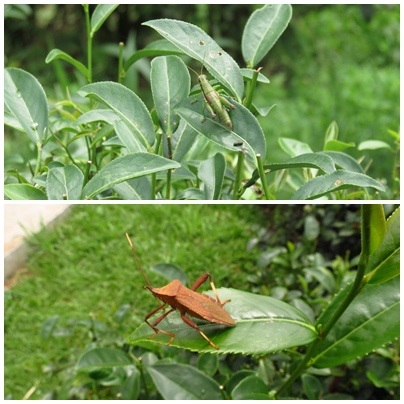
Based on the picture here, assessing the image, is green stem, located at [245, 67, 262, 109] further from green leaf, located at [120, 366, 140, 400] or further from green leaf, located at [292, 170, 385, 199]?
green leaf, located at [120, 366, 140, 400]

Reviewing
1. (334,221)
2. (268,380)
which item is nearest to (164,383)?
(268,380)

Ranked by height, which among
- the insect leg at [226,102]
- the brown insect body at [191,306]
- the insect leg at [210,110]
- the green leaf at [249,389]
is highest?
the insect leg at [226,102]

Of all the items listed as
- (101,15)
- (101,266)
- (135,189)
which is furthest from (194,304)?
(101,266)

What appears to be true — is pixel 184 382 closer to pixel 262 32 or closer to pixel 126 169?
pixel 126 169

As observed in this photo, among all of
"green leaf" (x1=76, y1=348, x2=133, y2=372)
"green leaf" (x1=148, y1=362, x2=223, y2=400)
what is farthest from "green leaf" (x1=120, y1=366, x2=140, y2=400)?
"green leaf" (x1=148, y1=362, x2=223, y2=400)

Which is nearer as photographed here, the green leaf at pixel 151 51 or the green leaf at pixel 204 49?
the green leaf at pixel 204 49

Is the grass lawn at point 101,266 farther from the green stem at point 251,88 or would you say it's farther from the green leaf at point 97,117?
the green stem at point 251,88

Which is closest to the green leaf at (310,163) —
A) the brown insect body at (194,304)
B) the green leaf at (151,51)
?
the brown insect body at (194,304)
